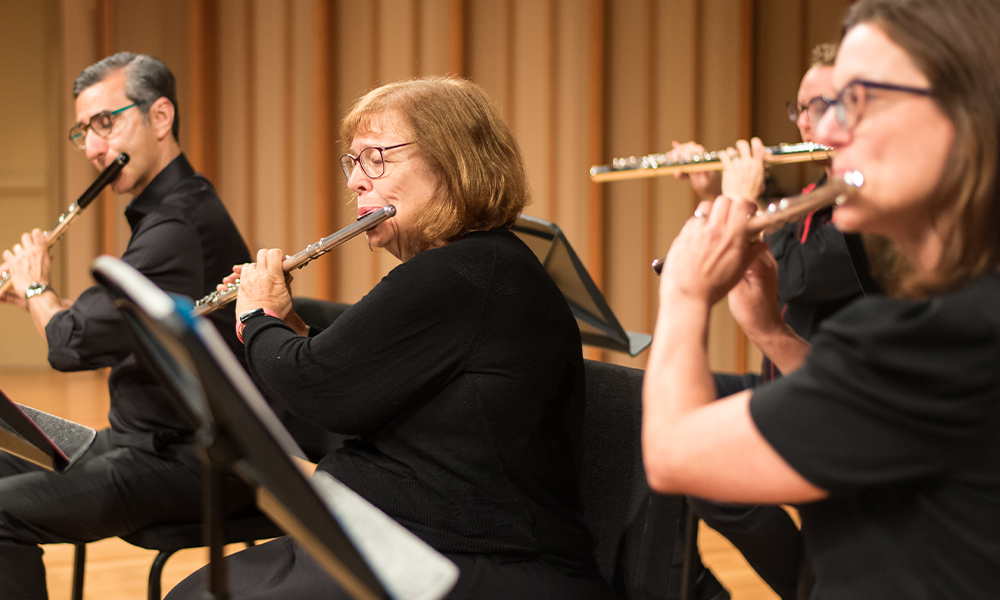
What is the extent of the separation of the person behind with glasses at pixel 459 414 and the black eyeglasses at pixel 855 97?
1.83 feet

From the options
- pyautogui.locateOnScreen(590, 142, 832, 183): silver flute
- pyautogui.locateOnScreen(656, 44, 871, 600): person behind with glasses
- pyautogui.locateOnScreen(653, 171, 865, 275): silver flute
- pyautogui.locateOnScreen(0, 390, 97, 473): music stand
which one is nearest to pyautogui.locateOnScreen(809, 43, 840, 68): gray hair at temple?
pyautogui.locateOnScreen(656, 44, 871, 600): person behind with glasses

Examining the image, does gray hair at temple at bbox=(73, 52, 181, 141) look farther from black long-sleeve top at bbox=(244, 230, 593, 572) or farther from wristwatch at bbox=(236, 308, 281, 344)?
black long-sleeve top at bbox=(244, 230, 593, 572)

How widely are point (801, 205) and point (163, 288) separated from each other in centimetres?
145

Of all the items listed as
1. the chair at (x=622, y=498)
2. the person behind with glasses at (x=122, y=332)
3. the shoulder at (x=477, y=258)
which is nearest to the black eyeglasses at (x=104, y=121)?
the person behind with glasses at (x=122, y=332)

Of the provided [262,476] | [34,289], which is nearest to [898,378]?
[262,476]

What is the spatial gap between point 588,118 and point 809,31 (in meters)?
1.23

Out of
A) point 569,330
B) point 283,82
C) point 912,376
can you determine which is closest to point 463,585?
point 569,330

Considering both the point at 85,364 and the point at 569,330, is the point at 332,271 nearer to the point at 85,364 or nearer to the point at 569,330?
the point at 85,364

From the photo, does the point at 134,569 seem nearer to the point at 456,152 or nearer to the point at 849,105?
the point at 456,152

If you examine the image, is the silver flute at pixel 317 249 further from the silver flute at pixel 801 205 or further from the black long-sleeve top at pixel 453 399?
the silver flute at pixel 801 205

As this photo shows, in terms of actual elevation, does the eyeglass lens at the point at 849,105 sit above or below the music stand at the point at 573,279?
above

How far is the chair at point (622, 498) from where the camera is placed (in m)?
1.25

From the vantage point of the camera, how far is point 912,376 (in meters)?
0.66

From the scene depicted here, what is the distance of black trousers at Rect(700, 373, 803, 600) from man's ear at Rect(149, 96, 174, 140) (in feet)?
5.16
